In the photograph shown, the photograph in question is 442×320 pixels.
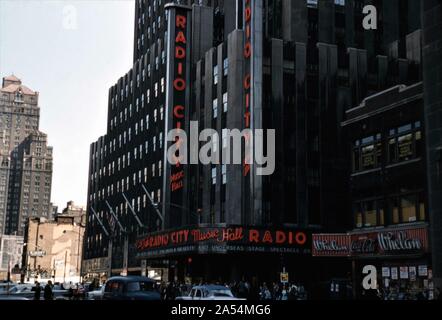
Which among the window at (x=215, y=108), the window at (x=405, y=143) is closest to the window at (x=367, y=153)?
the window at (x=405, y=143)

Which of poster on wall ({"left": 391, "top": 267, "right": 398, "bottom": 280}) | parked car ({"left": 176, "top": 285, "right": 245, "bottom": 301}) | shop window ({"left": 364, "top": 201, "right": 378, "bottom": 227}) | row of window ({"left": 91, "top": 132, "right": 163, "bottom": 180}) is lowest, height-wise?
parked car ({"left": 176, "top": 285, "right": 245, "bottom": 301})

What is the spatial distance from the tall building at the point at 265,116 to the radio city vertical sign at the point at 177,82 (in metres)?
0.14

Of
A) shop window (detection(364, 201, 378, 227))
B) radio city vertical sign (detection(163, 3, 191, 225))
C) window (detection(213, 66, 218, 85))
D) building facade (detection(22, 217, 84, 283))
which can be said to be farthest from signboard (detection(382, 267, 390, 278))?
building facade (detection(22, 217, 84, 283))

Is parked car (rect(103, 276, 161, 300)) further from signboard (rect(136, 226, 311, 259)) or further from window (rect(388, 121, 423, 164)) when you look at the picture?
signboard (rect(136, 226, 311, 259))

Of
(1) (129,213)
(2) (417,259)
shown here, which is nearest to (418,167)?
(2) (417,259)

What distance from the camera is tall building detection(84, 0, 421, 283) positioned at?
200ft

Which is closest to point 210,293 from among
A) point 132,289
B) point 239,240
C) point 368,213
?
point 132,289

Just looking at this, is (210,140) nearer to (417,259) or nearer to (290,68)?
(290,68)

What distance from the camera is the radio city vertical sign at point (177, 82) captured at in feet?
252

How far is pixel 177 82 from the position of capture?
78.4 metres

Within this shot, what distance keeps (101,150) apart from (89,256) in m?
21.2

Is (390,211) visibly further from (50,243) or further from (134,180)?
(50,243)

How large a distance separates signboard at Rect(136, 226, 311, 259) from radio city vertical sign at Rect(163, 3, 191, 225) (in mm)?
16535

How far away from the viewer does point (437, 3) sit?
3722 centimetres
